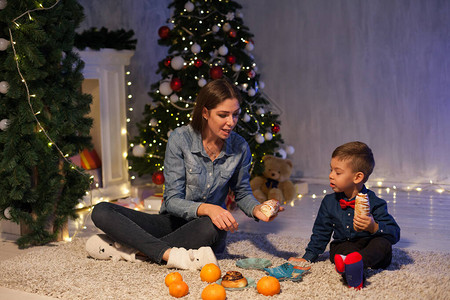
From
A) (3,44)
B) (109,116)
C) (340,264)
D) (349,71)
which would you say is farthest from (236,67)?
(340,264)

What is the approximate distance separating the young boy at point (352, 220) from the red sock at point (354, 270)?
0.16 meters

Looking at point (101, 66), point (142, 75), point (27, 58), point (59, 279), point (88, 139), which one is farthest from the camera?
point (142, 75)

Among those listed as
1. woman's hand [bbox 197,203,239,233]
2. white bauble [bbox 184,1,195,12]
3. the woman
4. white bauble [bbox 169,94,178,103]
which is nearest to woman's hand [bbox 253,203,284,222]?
the woman

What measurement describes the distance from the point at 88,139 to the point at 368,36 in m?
2.83

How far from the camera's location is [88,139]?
329 centimetres

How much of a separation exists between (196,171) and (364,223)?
0.82m

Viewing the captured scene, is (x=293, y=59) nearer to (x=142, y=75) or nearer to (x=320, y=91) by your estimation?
(x=320, y=91)

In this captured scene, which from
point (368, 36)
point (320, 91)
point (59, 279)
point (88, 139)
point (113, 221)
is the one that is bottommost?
point (59, 279)

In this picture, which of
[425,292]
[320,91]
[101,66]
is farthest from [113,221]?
[320,91]

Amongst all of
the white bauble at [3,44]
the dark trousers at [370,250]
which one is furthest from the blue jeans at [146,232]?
the white bauble at [3,44]

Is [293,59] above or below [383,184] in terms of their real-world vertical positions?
above

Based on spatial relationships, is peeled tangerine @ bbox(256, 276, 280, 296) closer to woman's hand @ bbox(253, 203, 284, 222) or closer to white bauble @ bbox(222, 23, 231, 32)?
woman's hand @ bbox(253, 203, 284, 222)

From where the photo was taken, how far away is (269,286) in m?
2.22

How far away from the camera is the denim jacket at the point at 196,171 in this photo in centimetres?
271
